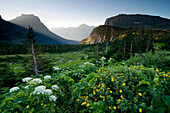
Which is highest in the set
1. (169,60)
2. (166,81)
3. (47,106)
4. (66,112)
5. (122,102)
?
(169,60)

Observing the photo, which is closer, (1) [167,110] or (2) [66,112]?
(1) [167,110]

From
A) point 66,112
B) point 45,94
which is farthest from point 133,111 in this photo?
point 45,94

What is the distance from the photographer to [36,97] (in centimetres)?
256

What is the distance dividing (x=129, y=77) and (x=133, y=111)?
104 centimetres

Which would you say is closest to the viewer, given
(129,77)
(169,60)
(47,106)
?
(47,106)

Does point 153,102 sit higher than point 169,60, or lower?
lower

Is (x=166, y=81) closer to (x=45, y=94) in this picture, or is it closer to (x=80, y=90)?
(x=80, y=90)

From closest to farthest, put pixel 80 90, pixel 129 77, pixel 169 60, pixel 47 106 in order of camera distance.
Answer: pixel 47 106 < pixel 129 77 < pixel 80 90 < pixel 169 60

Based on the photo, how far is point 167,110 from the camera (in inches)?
77.2

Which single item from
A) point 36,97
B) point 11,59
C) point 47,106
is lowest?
point 11,59

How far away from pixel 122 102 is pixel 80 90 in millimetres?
1538

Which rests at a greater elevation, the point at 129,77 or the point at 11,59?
the point at 129,77

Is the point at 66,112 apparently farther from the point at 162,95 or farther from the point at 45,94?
the point at 162,95

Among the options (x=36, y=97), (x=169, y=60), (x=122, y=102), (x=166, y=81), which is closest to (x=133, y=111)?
(x=122, y=102)
